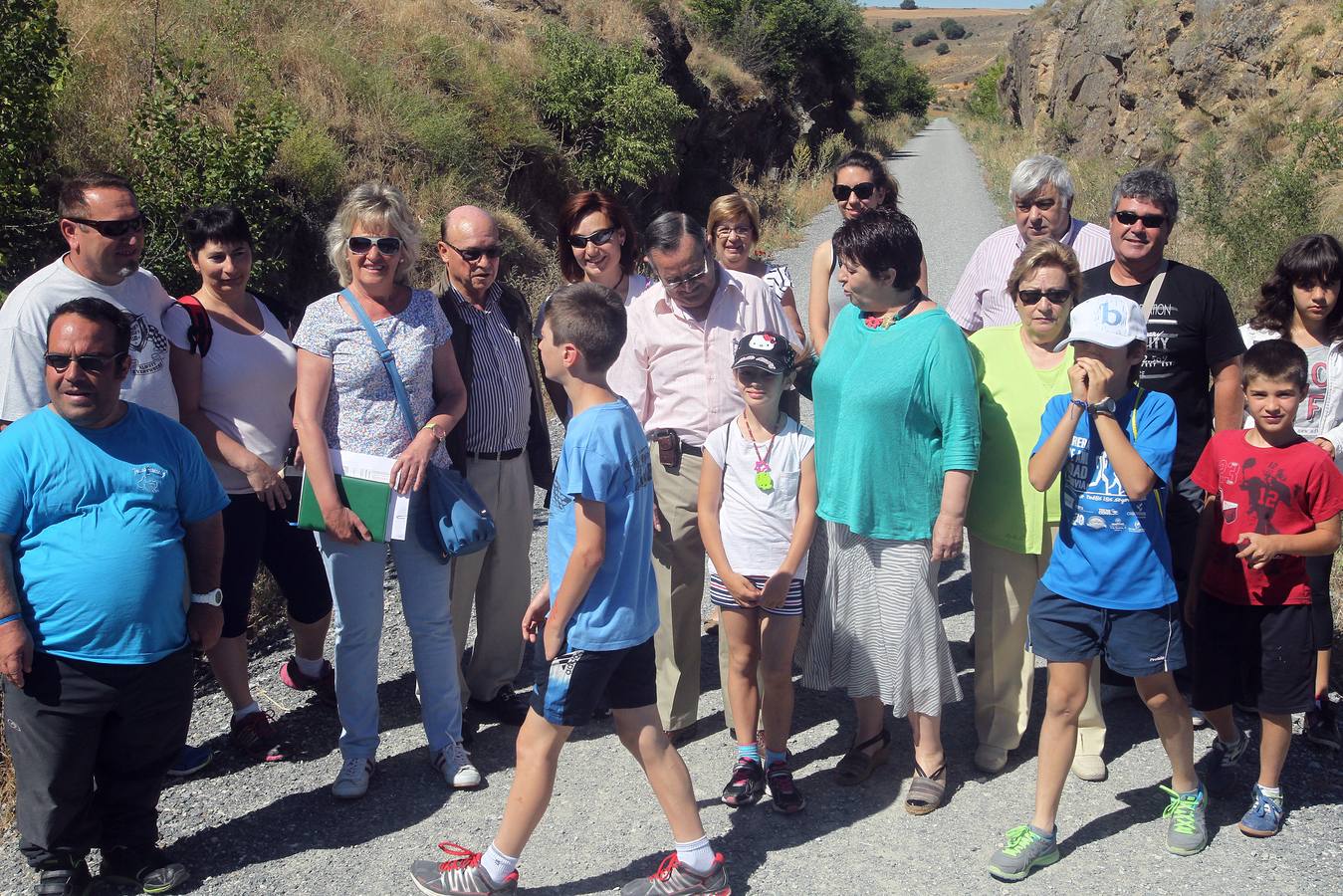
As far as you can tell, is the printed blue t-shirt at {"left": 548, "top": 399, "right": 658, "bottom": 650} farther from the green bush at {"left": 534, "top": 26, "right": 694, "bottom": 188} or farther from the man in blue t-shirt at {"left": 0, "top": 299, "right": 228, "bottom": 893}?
the green bush at {"left": 534, "top": 26, "right": 694, "bottom": 188}

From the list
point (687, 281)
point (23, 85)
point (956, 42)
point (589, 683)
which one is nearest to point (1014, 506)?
point (687, 281)

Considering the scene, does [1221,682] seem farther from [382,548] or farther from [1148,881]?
[382,548]

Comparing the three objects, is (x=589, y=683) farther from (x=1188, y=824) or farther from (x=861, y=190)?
(x=861, y=190)

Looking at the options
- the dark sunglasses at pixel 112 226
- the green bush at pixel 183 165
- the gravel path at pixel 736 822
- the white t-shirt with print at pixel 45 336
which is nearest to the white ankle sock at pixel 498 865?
→ the gravel path at pixel 736 822

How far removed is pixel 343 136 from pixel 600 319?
10.5m

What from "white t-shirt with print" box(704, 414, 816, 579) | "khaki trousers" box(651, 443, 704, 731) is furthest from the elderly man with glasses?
"white t-shirt with print" box(704, 414, 816, 579)

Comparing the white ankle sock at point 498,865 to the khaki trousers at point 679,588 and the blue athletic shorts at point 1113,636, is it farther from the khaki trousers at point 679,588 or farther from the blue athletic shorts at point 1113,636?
the blue athletic shorts at point 1113,636

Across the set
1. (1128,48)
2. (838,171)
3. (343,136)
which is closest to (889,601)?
(838,171)

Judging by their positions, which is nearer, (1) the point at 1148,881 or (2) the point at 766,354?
(1) the point at 1148,881

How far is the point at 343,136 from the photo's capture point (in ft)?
39.9

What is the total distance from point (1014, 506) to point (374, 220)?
2.40 meters

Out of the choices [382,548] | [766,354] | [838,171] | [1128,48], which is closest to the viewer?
[766,354]

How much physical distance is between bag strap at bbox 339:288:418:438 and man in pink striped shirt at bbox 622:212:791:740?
0.86m

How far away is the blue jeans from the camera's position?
3.59 metres
